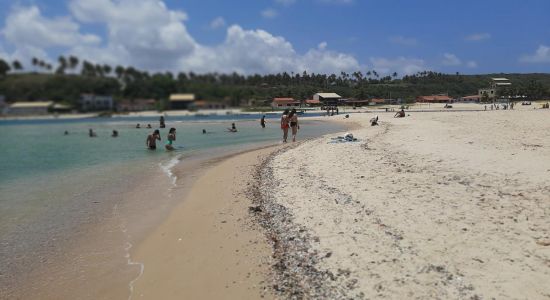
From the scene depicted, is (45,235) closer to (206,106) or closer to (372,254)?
(372,254)

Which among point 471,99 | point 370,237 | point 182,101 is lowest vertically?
point 370,237

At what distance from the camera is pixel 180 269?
18.1 feet

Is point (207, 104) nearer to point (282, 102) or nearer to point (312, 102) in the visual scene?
point (282, 102)

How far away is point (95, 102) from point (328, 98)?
49.9 meters

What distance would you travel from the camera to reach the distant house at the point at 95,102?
34719 millimetres

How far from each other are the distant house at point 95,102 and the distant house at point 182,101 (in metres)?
14.2

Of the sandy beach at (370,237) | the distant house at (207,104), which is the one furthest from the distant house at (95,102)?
the sandy beach at (370,237)

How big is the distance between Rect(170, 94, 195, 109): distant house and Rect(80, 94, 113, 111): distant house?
1425 cm

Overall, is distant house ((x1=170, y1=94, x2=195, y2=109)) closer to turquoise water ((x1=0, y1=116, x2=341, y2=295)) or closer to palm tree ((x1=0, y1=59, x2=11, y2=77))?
turquoise water ((x1=0, y1=116, x2=341, y2=295))

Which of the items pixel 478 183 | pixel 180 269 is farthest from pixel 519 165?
pixel 180 269

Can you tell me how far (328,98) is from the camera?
79.9 meters

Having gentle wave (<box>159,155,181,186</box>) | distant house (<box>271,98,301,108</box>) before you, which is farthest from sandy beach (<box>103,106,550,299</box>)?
distant house (<box>271,98,301,108</box>)

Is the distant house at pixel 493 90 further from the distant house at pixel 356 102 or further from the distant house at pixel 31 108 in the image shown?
the distant house at pixel 31 108

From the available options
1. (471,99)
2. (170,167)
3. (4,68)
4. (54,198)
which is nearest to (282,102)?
(4,68)
